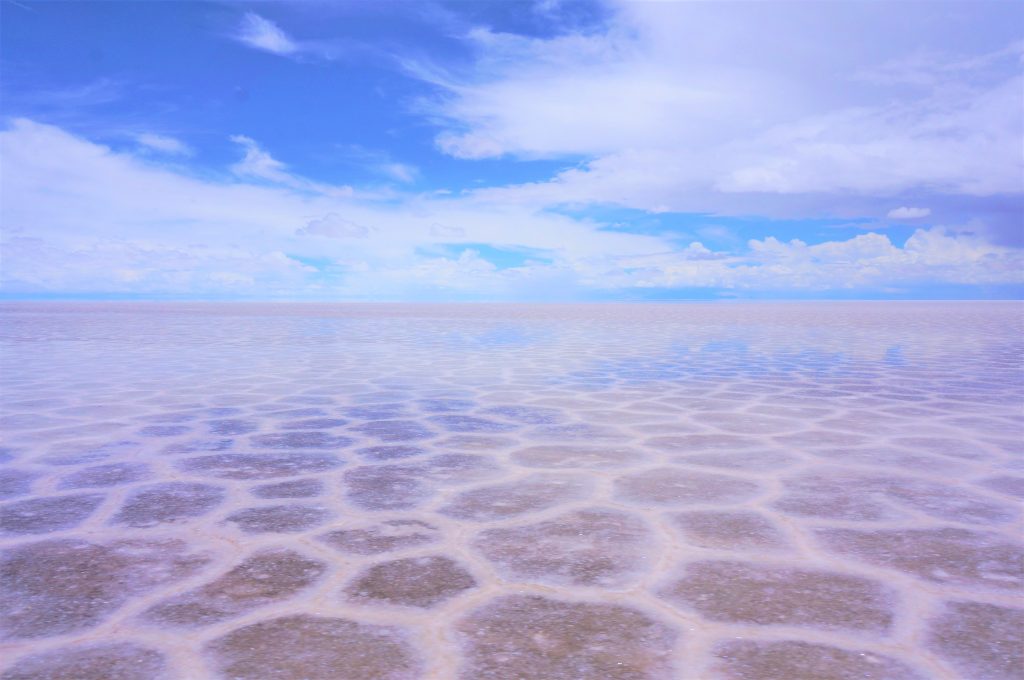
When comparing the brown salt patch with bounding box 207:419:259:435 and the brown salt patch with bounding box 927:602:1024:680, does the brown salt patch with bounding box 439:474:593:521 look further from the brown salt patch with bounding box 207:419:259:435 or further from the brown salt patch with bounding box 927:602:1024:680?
the brown salt patch with bounding box 207:419:259:435

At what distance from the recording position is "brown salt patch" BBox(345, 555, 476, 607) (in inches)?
89.5

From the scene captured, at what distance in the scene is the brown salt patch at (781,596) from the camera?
2.13 meters

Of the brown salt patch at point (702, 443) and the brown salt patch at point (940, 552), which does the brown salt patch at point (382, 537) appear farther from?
the brown salt patch at point (702, 443)

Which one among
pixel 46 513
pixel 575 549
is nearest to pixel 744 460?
pixel 575 549

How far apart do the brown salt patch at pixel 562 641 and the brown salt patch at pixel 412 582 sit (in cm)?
19

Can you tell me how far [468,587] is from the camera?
7.69 ft

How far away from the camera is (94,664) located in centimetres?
190

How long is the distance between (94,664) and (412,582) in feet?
Result: 3.16

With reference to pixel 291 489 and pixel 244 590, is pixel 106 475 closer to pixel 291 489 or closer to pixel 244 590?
pixel 291 489

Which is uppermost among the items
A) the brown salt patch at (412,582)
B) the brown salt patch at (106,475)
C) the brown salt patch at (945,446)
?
the brown salt patch at (106,475)

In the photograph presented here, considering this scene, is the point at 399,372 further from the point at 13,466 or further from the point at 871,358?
the point at 871,358

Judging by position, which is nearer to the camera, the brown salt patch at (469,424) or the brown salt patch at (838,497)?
the brown salt patch at (838,497)

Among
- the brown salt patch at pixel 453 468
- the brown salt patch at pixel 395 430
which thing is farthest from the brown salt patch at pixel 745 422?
the brown salt patch at pixel 395 430

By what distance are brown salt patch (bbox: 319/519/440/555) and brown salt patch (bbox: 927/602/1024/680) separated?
1786 millimetres
